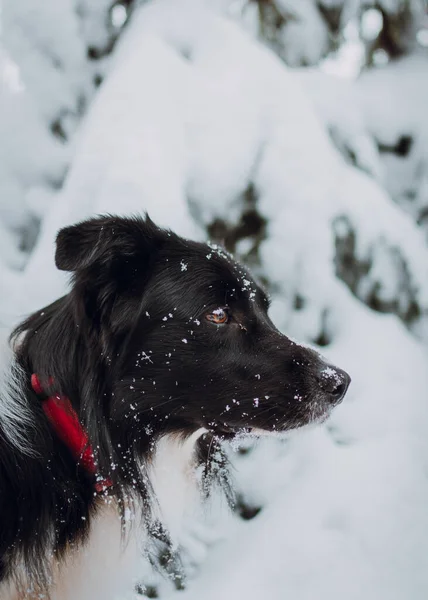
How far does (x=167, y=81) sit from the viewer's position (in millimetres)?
3264

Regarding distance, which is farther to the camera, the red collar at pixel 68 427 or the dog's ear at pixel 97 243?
the red collar at pixel 68 427

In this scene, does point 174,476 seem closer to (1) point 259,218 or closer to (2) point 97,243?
(2) point 97,243

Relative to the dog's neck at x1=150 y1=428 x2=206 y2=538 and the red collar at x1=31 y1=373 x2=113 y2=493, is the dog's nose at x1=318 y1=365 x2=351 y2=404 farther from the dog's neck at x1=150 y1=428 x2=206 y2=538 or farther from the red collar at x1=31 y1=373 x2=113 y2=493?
the red collar at x1=31 y1=373 x2=113 y2=493

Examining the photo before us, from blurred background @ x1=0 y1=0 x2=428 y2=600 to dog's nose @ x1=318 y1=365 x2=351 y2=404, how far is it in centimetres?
97

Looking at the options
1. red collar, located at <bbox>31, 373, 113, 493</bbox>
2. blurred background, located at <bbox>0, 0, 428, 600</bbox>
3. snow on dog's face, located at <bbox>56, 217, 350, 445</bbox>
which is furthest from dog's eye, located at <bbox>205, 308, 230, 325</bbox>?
blurred background, located at <bbox>0, 0, 428, 600</bbox>

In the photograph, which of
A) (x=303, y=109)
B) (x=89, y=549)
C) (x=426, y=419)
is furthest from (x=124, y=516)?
(x=303, y=109)

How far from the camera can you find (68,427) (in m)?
1.97

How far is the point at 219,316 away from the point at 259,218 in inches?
58.5

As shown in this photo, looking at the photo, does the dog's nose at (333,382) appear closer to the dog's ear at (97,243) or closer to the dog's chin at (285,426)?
the dog's chin at (285,426)

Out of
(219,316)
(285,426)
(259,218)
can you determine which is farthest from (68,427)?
(259,218)

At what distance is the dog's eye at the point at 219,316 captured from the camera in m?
2.04

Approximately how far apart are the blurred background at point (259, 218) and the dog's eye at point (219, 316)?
80 centimetres

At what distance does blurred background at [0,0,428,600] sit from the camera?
2691mm

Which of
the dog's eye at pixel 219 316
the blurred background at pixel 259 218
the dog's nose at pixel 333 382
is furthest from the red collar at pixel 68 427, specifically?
the dog's nose at pixel 333 382
